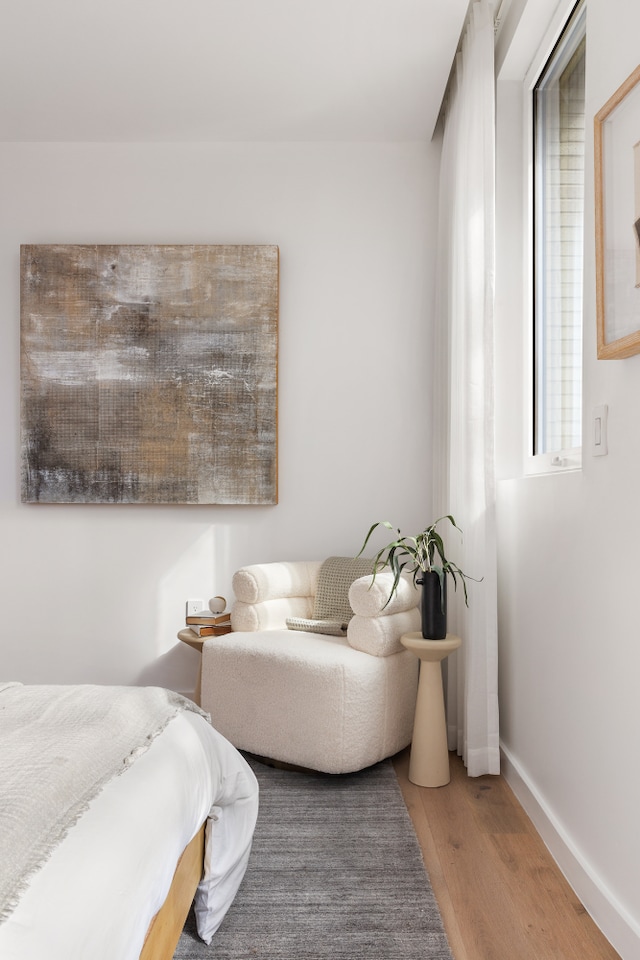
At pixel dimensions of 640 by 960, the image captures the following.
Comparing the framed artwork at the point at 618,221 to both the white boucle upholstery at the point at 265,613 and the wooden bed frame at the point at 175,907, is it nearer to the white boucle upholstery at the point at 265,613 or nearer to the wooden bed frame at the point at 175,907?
the wooden bed frame at the point at 175,907

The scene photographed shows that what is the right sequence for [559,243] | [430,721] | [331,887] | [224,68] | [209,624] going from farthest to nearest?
1. [209,624]
2. [224,68]
3. [430,721]
4. [559,243]
5. [331,887]

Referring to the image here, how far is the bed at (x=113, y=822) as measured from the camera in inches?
32.4

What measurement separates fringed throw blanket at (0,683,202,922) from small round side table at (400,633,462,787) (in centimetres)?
118

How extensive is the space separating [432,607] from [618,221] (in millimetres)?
1464

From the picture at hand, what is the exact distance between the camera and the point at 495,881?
192 cm

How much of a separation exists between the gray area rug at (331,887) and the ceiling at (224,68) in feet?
Answer: 8.48

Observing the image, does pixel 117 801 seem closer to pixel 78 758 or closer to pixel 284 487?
pixel 78 758

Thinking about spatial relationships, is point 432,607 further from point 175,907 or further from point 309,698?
point 175,907

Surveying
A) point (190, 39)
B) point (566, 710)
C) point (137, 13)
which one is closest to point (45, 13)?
point (137, 13)

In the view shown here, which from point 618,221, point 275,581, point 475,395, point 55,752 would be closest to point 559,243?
point 475,395

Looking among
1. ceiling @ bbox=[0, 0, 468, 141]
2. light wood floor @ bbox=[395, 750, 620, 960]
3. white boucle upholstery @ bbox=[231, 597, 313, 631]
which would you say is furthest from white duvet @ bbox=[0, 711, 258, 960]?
ceiling @ bbox=[0, 0, 468, 141]

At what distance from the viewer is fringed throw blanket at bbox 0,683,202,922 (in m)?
0.87

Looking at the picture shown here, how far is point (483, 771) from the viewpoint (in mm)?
2662

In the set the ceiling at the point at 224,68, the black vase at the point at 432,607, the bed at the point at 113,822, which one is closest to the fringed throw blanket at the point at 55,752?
the bed at the point at 113,822
